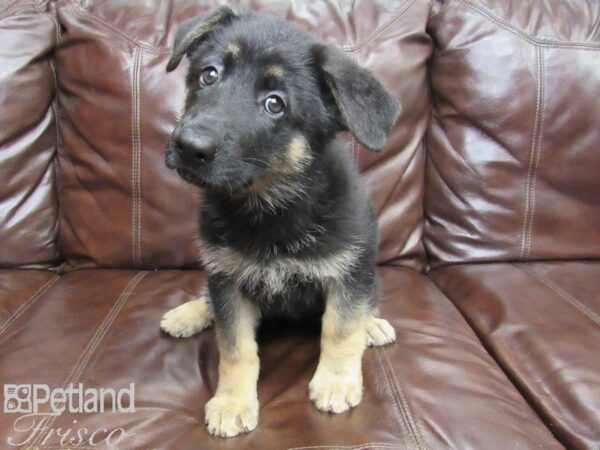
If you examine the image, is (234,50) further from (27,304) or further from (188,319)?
(27,304)

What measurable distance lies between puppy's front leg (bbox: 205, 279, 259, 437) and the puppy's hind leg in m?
0.22

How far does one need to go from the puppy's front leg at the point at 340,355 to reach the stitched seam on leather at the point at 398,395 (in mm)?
99

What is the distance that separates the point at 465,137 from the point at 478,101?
0.19 m

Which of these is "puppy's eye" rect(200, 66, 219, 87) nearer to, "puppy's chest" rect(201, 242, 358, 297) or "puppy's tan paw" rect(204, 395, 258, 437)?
"puppy's chest" rect(201, 242, 358, 297)

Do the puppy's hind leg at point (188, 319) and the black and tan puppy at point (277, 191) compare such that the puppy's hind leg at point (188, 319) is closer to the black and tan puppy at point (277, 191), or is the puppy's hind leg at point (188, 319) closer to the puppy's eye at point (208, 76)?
the black and tan puppy at point (277, 191)

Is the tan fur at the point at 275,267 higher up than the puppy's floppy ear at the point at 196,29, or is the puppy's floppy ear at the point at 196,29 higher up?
the puppy's floppy ear at the point at 196,29

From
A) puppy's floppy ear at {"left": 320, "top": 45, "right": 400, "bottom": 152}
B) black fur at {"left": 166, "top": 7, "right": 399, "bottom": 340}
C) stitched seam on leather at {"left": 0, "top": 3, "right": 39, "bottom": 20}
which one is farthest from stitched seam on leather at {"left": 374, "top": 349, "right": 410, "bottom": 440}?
stitched seam on leather at {"left": 0, "top": 3, "right": 39, "bottom": 20}

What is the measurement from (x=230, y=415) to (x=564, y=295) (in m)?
1.59

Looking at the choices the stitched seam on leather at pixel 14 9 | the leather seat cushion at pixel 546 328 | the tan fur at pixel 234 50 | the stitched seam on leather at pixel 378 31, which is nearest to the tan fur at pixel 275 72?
the tan fur at pixel 234 50

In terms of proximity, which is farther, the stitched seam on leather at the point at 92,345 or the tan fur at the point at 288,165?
the tan fur at the point at 288,165

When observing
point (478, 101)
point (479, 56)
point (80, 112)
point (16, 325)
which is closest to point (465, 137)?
point (478, 101)

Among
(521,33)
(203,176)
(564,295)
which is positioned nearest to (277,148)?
(203,176)

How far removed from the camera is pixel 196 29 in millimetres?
1837

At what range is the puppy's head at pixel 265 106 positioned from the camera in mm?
1512
